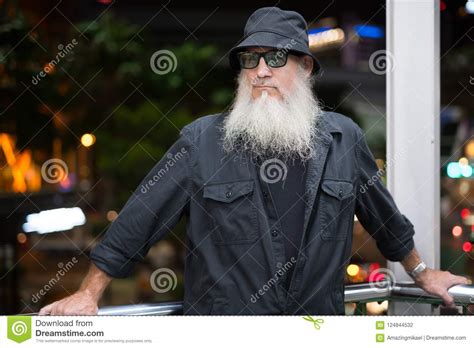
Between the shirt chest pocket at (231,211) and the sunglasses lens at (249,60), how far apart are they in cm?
43

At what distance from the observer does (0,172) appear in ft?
Result: 15.8

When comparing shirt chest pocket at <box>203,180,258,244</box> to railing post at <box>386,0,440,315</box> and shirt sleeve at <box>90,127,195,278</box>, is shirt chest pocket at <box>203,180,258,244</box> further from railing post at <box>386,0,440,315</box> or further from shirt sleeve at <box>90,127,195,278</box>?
railing post at <box>386,0,440,315</box>

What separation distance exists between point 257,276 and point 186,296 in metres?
0.28

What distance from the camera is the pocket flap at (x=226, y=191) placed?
2.33 metres

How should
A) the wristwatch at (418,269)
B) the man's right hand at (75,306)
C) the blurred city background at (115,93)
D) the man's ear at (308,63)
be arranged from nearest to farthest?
the man's right hand at (75,306)
the man's ear at (308,63)
the wristwatch at (418,269)
the blurred city background at (115,93)

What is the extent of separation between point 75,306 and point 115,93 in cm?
285

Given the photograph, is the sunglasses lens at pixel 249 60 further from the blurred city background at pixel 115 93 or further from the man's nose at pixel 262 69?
the blurred city background at pixel 115 93

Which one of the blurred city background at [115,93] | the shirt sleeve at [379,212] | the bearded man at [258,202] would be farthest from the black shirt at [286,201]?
the blurred city background at [115,93]

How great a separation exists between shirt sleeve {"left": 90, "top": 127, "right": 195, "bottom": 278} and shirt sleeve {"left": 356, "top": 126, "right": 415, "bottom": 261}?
0.63 m

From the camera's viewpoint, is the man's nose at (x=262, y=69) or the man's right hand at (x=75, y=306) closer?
the man's right hand at (x=75, y=306)

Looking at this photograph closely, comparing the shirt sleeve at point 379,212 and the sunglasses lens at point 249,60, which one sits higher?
the sunglasses lens at point 249,60

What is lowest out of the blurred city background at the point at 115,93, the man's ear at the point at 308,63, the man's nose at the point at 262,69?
the man's nose at the point at 262,69

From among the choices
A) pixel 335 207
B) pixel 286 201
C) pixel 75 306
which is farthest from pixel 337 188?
pixel 75 306
